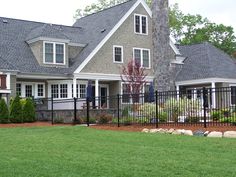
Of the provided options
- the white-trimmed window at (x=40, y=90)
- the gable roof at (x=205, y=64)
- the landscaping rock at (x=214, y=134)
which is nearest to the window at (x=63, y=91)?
the white-trimmed window at (x=40, y=90)

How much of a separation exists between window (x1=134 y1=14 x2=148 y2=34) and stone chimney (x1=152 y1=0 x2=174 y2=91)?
473 inches

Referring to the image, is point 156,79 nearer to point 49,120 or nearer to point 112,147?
point 49,120

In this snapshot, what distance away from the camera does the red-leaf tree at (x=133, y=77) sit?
30.2 meters

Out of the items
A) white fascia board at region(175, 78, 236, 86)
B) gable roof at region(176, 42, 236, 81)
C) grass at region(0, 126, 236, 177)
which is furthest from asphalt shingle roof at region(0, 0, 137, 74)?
grass at region(0, 126, 236, 177)

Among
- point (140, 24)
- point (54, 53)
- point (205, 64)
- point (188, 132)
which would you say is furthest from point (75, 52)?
point (188, 132)

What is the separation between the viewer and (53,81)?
3027 cm

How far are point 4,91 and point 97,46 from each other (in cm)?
868

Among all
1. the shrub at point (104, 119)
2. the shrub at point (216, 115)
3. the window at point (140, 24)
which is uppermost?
the window at point (140, 24)

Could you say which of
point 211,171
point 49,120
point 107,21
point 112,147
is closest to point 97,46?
point 107,21

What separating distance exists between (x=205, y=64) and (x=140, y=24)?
244 inches

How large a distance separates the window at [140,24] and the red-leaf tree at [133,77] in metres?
3.05

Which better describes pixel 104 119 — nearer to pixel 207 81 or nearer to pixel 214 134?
pixel 214 134

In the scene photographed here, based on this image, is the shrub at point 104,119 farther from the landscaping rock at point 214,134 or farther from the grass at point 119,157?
the grass at point 119,157

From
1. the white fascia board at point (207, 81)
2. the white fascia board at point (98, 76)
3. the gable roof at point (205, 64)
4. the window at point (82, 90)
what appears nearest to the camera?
the white fascia board at point (98, 76)
